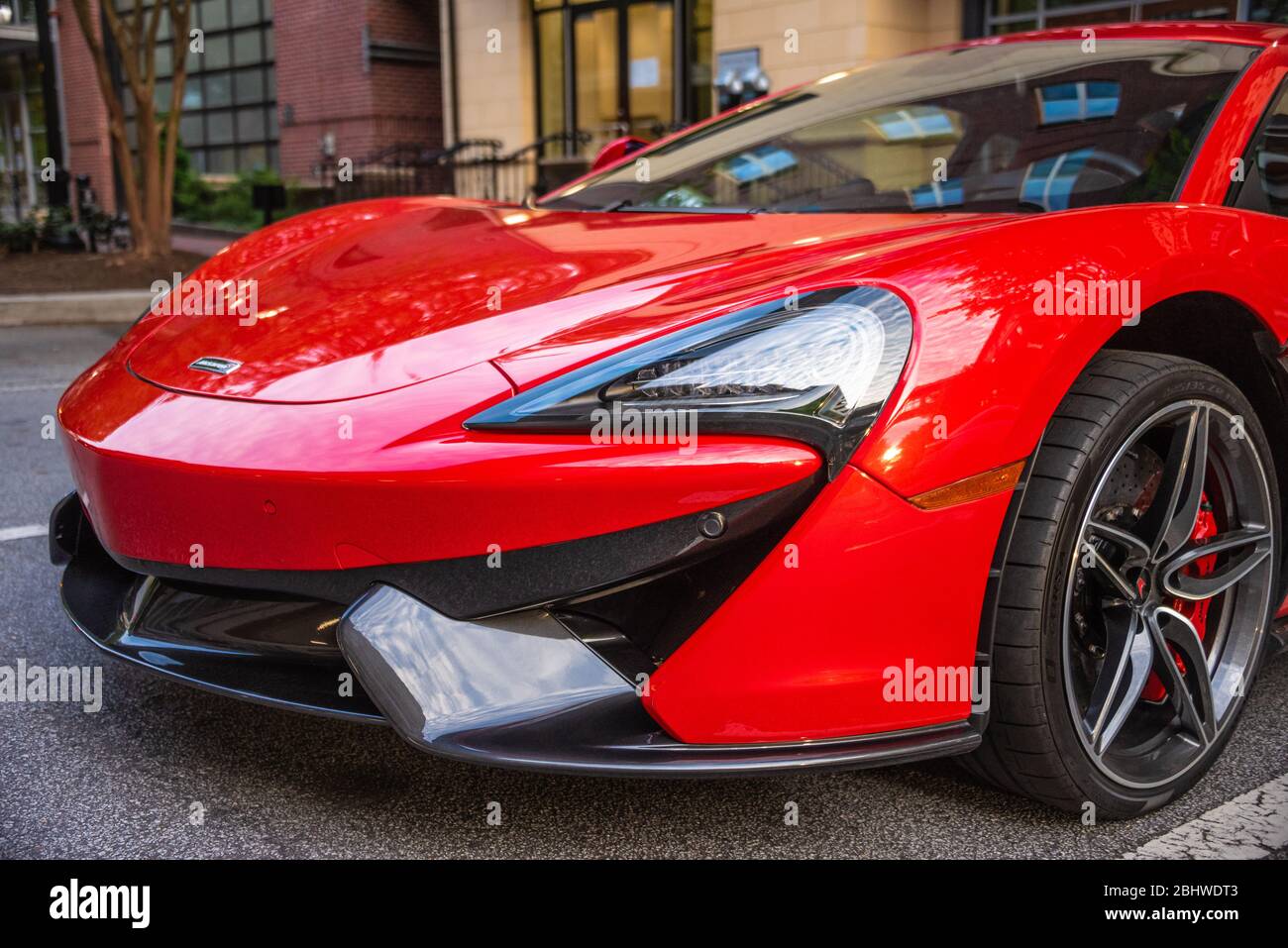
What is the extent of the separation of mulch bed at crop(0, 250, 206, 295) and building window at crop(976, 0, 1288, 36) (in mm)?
7496

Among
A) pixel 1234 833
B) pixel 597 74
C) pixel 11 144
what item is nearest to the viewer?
pixel 1234 833

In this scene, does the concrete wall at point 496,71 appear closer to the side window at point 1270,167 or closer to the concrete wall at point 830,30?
the concrete wall at point 830,30

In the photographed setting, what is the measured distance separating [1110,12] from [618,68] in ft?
21.2

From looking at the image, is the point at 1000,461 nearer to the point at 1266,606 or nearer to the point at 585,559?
the point at 585,559

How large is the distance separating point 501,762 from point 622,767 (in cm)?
16

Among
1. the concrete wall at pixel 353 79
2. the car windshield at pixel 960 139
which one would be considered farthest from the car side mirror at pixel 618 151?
the concrete wall at pixel 353 79

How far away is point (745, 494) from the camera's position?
1.66 metres

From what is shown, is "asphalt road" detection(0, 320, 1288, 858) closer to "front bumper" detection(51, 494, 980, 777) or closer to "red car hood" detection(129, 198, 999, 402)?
"front bumper" detection(51, 494, 980, 777)

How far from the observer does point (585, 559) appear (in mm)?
1709

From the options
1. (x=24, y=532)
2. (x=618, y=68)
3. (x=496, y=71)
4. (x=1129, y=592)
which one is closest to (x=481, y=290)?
(x=1129, y=592)

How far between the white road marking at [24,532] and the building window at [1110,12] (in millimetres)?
7777

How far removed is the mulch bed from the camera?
10.8 m

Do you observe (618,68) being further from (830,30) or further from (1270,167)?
(1270,167)
